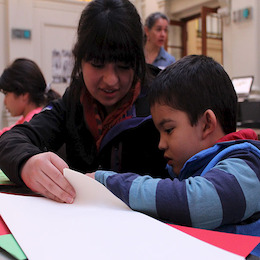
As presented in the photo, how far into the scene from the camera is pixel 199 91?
70 cm

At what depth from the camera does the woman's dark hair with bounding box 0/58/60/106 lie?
196 cm

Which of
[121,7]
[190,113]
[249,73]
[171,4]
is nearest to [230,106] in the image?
[190,113]

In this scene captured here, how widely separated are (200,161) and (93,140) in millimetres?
450

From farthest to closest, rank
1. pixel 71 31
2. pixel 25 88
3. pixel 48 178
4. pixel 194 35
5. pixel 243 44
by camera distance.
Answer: pixel 194 35 → pixel 71 31 → pixel 243 44 → pixel 25 88 → pixel 48 178

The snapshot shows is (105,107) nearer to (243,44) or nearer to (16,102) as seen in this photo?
(16,102)

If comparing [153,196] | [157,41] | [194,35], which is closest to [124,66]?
[153,196]

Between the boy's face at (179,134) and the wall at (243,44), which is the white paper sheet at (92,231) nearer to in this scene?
the boy's face at (179,134)

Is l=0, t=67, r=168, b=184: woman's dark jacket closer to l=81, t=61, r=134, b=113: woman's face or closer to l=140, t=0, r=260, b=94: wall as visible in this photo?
l=81, t=61, r=134, b=113: woman's face

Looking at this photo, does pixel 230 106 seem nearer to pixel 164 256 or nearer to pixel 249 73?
pixel 164 256

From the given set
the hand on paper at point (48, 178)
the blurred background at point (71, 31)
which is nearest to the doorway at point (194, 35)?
the blurred background at point (71, 31)

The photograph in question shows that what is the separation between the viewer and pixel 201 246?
1.20 feet

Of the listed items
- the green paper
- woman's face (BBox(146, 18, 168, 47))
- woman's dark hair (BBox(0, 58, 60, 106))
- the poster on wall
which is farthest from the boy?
the poster on wall

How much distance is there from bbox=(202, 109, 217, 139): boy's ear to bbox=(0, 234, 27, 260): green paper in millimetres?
428

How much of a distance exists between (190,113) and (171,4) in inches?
195
